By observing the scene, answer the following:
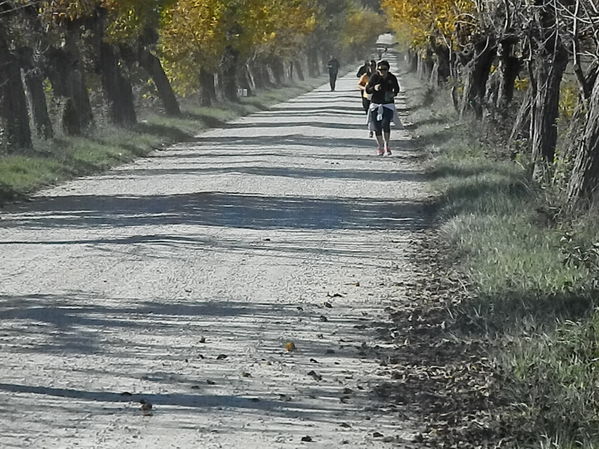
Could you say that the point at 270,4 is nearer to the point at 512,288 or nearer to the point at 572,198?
the point at 572,198

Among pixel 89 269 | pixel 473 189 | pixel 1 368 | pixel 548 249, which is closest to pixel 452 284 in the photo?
pixel 548 249

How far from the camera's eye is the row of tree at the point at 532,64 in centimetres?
1416

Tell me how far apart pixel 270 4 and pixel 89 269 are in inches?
1480

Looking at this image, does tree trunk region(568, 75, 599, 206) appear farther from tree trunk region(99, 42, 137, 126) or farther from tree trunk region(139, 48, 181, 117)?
tree trunk region(139, 48, 181, 117)

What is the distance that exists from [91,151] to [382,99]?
5.61 metres

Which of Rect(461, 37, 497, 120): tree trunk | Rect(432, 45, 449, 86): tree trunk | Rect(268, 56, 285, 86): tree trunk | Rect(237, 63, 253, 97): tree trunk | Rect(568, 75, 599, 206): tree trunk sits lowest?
Rect(268, 56, 285, 86): tree trunk

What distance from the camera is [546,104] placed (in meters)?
19.4

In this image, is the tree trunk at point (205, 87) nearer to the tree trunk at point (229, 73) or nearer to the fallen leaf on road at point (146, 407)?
the tree trunk at point (229, 73)

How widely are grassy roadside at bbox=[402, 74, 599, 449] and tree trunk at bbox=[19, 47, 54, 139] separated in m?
11.9

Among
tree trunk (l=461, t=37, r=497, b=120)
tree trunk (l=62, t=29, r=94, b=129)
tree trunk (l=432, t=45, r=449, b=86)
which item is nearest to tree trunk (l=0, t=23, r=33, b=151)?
tree trunk (l=62, t=29, r=94, b=129)

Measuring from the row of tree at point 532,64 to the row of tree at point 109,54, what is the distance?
21.8 ft

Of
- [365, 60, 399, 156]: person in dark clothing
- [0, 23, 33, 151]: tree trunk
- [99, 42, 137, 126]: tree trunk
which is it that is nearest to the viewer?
[0, 23, 33, 151]: tree trunk

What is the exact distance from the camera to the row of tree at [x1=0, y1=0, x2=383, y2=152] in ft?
78.6

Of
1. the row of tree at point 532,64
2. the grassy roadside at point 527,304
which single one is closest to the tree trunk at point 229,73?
the row of tree at point 532,64
